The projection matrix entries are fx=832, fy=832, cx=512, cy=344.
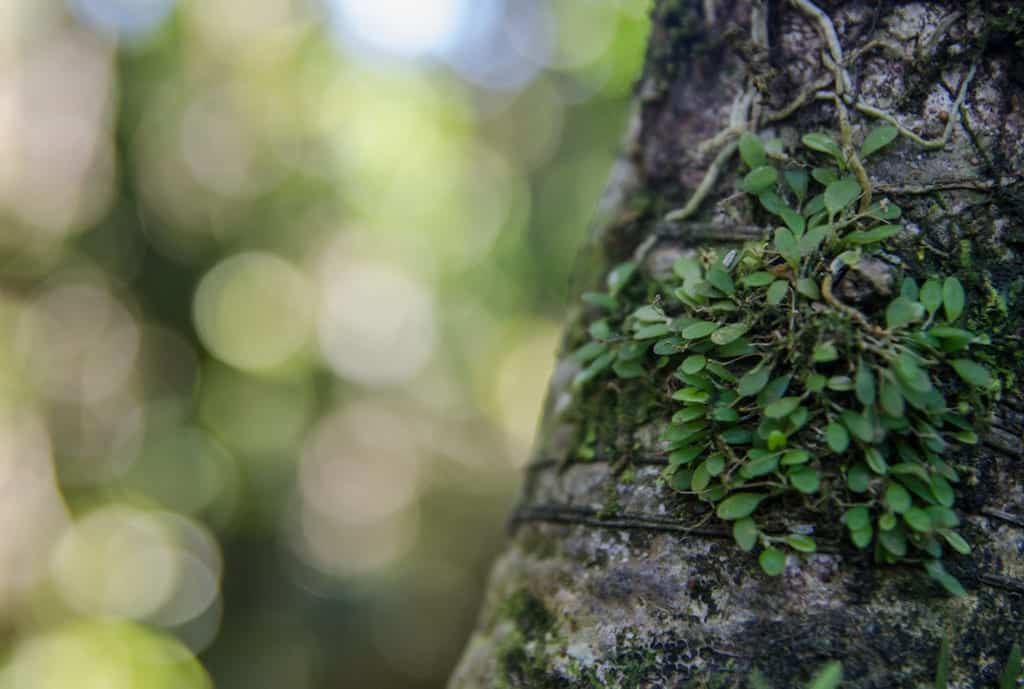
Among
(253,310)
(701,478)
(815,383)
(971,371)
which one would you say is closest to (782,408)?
(815,383)

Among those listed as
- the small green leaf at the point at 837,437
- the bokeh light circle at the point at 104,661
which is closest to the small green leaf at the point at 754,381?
the small green leaf at the point at 837,437

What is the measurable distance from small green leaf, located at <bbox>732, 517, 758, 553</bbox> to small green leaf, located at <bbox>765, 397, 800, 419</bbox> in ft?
0.51

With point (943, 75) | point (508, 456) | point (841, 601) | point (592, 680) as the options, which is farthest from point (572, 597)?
point (508, 456)

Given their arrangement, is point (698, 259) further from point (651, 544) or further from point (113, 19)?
point (113, 19)

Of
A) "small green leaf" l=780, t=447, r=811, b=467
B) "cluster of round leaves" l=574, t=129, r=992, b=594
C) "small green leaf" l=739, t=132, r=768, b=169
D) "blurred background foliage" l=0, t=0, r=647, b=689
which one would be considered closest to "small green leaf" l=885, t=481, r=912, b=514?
"cluster of round leaves" l=574, t=129, r=992, b=594

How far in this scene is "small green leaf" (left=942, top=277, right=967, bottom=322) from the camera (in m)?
1.14

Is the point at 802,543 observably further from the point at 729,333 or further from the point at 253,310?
the point at 253,310

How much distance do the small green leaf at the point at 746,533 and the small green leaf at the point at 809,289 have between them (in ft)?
1.07

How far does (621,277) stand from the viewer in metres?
1.48

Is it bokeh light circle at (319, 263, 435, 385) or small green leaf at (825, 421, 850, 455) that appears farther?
bokeh light circle at (319, 263, 435, 385)

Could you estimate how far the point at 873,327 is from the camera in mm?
1137

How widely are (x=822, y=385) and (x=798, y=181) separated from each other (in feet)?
1.16

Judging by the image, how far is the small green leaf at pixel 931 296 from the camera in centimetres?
116

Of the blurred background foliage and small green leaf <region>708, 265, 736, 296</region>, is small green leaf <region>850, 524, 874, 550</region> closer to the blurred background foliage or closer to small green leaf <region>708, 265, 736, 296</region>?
small green leaf <region>708, 265, 736, 296</region>
